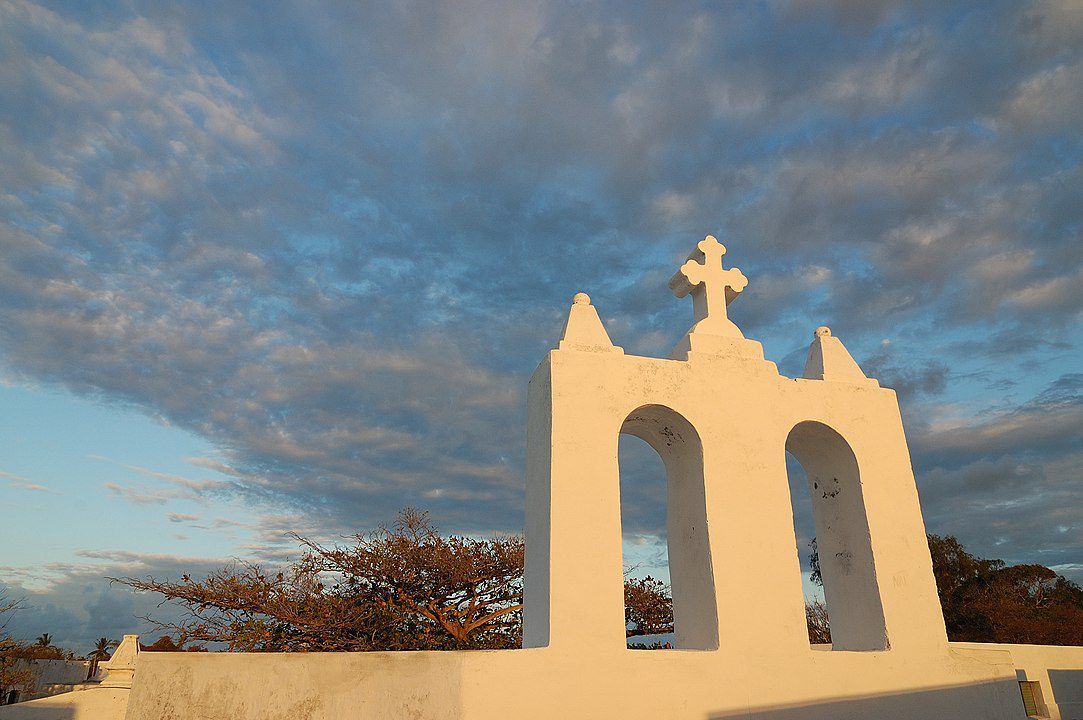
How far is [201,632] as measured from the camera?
1167 centimetres

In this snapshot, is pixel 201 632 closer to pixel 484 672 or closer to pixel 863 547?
pixel 484 672

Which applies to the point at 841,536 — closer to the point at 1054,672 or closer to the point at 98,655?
the point at 1054,672

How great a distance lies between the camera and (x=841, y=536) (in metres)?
7.23

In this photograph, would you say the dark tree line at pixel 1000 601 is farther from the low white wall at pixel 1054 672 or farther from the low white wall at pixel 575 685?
the low white wall at pixel 575 685

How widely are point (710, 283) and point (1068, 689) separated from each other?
6043mm

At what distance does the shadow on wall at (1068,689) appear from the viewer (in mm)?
7535

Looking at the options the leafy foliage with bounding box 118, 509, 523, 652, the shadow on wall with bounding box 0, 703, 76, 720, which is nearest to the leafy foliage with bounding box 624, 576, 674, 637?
the leafy foliage with bounding box 118, 509, 523, 652

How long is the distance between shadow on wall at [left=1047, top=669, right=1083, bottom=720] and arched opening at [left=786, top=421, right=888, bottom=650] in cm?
280

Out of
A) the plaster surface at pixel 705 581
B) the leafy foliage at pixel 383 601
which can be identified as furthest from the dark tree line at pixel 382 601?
the plaster surface at pixel 705 581

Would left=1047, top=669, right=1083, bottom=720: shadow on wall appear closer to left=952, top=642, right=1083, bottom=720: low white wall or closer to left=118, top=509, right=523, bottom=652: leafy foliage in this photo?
left=952, top=642, right=1083, bottom=720: low white wall

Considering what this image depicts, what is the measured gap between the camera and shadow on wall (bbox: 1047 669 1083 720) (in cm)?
754

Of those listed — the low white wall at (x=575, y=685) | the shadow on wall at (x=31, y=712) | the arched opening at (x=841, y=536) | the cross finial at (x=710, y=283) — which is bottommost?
the shadow on wall at (x=31, y=712)

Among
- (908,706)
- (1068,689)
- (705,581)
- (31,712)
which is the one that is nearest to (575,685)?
(705,581)

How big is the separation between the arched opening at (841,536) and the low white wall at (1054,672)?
5.38ft
